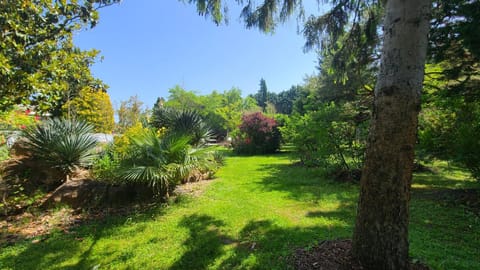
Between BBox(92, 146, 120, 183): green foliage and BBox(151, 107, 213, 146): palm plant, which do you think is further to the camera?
BBox(151, 107, 213, 146): palm plant

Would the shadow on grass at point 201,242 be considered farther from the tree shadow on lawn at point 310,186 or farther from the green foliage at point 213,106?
the green foliage at point 213,106

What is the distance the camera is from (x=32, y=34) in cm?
336

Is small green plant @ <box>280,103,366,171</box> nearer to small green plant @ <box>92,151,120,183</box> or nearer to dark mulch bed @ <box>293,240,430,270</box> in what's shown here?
dark mulch bed @ <box>293,240,430,270</box>

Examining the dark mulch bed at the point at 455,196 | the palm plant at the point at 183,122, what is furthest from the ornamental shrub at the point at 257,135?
the dark mulch bed at the point at 455,196

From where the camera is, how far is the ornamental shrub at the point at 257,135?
13.0 meters

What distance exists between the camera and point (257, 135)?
13.1m

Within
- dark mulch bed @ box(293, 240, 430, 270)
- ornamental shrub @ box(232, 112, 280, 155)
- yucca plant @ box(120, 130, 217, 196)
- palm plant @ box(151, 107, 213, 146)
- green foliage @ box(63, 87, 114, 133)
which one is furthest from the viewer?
green foliage @ box(63, 87, 114, 133)

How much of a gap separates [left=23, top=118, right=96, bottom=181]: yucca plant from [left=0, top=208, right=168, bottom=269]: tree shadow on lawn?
2.11m

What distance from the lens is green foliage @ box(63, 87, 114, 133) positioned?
44.4ft

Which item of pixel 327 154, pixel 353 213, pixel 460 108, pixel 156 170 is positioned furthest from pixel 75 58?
pixel 460 108

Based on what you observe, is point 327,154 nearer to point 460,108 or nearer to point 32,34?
point 460,108

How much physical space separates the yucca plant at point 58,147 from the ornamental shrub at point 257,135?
28.8 feet

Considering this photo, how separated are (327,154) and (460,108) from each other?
2.93 meters

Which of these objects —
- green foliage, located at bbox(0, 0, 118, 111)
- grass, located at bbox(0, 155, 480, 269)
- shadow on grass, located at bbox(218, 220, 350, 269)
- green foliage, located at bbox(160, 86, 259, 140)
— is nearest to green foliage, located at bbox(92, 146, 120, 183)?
grass, located at bbox(0, 155, 480, 269)
